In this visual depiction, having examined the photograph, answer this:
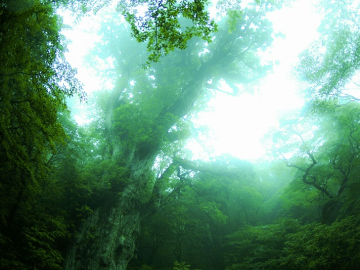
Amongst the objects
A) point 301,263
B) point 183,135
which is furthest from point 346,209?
point 183,135

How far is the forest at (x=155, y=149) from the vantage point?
3455mm

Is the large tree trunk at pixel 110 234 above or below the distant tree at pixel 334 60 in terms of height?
below

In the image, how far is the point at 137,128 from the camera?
9016mm

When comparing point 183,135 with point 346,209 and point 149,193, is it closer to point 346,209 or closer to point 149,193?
point 149,193

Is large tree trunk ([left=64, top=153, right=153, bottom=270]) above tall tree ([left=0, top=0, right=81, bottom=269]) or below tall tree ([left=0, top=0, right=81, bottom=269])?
below

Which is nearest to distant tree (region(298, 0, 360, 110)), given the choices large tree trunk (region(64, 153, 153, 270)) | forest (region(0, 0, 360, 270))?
forest (region(0, 0, 360, 270))

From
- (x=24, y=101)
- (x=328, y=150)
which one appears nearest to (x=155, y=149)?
(x=24, y=101)

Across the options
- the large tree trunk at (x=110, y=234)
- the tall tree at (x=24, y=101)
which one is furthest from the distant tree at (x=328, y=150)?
the tall tree at (x=24, y=101)

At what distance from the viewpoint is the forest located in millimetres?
3455

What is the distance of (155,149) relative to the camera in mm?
10023

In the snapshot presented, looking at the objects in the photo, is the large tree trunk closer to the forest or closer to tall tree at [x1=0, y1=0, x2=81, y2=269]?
the forest

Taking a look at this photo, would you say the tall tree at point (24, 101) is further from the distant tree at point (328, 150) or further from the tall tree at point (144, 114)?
the distant tree at point (328, 150)

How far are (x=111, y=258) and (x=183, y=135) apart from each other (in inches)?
227

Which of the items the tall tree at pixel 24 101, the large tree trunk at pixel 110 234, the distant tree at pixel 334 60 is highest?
the distant tree at pixel 334 60
